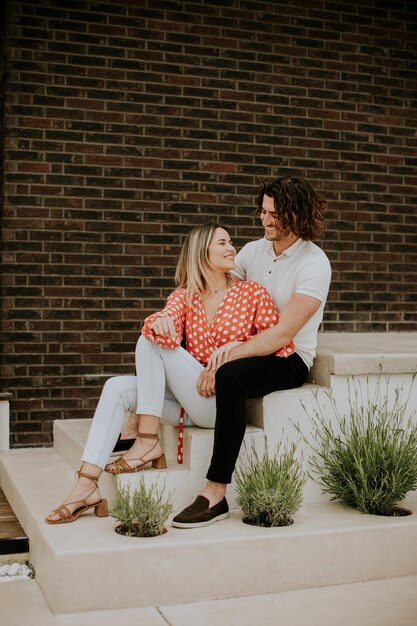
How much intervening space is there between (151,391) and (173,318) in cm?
33

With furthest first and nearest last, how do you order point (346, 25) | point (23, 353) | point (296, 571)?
point (346, 25), point (23, 353), point (296, 571)

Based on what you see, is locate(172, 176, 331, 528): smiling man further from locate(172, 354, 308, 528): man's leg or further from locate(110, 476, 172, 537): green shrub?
locate(110, 476, 172, 537): green shrub

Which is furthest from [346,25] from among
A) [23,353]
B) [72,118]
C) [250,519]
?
[250,519]

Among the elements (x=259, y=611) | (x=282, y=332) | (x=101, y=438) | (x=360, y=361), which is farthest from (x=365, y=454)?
(x=101, y=438)

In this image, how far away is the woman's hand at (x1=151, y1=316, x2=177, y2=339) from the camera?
3.49m

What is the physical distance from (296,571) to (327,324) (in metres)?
2.84

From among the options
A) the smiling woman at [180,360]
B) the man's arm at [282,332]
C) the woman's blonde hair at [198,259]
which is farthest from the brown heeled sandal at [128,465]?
the woman's blonde hair at [198,259]

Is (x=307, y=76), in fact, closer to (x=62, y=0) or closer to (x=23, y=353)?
(x=62, y=0)

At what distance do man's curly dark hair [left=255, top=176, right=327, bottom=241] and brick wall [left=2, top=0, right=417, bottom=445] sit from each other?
1.86 m

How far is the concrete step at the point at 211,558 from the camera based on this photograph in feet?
10.00

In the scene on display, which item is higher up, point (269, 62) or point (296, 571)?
point (269, 62)

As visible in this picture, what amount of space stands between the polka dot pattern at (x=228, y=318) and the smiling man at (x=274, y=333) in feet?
0.35

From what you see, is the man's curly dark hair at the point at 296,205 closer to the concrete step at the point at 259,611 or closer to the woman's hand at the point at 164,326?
the woman's hand at the point at 164,326

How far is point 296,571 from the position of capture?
3.30 metres
